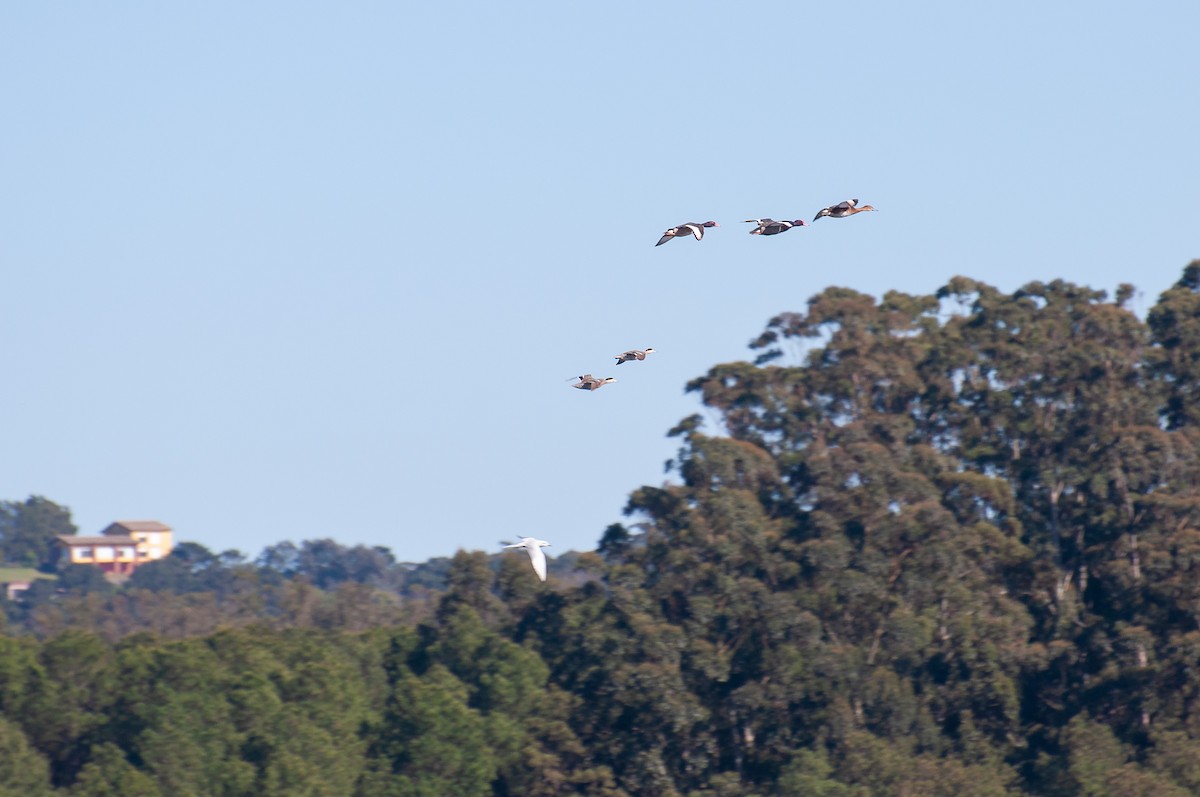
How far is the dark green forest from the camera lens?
40094mm

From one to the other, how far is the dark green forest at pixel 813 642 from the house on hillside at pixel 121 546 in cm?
10379

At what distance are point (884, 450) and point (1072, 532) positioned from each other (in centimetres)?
514

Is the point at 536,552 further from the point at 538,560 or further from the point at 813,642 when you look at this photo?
the point at 813,642

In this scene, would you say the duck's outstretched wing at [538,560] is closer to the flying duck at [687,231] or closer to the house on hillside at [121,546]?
the flying duck at [687,231]

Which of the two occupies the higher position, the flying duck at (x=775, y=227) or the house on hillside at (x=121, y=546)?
the house on hillside at (x=121, y=546)

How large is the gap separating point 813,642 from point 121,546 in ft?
396

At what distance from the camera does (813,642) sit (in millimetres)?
41500

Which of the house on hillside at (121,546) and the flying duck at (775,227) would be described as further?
the house on hillside at (121,546)

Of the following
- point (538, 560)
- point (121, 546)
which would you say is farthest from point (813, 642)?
point (121, 546)

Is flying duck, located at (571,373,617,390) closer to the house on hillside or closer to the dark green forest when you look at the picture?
the dark green forest

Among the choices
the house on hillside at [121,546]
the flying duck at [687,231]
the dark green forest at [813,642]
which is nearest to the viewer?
the flying duck at [687,231]

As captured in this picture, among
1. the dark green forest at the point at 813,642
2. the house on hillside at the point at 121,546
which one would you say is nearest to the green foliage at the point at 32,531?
the house on hillside at the point at 121,546

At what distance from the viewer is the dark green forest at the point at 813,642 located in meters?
40.1

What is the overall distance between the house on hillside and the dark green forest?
341ft
